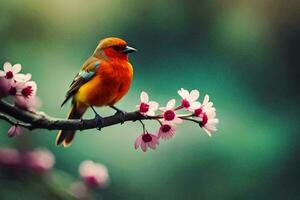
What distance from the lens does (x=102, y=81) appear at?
750 mm

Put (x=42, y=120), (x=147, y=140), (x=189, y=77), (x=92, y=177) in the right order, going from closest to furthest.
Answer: (x=42, y=120), (x=147, y=140), (x=92, y=177), (x=189, y=77)

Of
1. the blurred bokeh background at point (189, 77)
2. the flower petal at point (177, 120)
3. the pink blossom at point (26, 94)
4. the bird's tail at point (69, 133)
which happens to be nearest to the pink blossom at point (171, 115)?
the flower petal at point (177, 120)

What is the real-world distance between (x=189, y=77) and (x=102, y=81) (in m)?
0.45

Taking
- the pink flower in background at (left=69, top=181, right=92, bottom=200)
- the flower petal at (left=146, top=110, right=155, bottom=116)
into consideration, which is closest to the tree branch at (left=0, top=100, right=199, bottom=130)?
the flower petal at (left=146, top=110, right=155, bottom=116)

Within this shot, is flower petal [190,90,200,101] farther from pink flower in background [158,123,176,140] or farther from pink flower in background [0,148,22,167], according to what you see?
pink flower in background [0,148,22,167]

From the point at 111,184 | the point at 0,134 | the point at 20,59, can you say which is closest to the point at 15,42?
the point at 20,59

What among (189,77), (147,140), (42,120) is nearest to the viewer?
(42,120)

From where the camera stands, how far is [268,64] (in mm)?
1247

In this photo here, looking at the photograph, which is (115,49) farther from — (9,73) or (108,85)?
(9,73)

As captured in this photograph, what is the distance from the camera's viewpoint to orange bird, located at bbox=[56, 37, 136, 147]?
2.43 feet

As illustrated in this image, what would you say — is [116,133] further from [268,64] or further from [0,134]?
[268,64]

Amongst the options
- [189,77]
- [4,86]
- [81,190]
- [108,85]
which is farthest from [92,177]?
[189,77]

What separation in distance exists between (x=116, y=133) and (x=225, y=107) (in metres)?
0.28

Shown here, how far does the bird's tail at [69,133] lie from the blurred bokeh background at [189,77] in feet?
0.75
